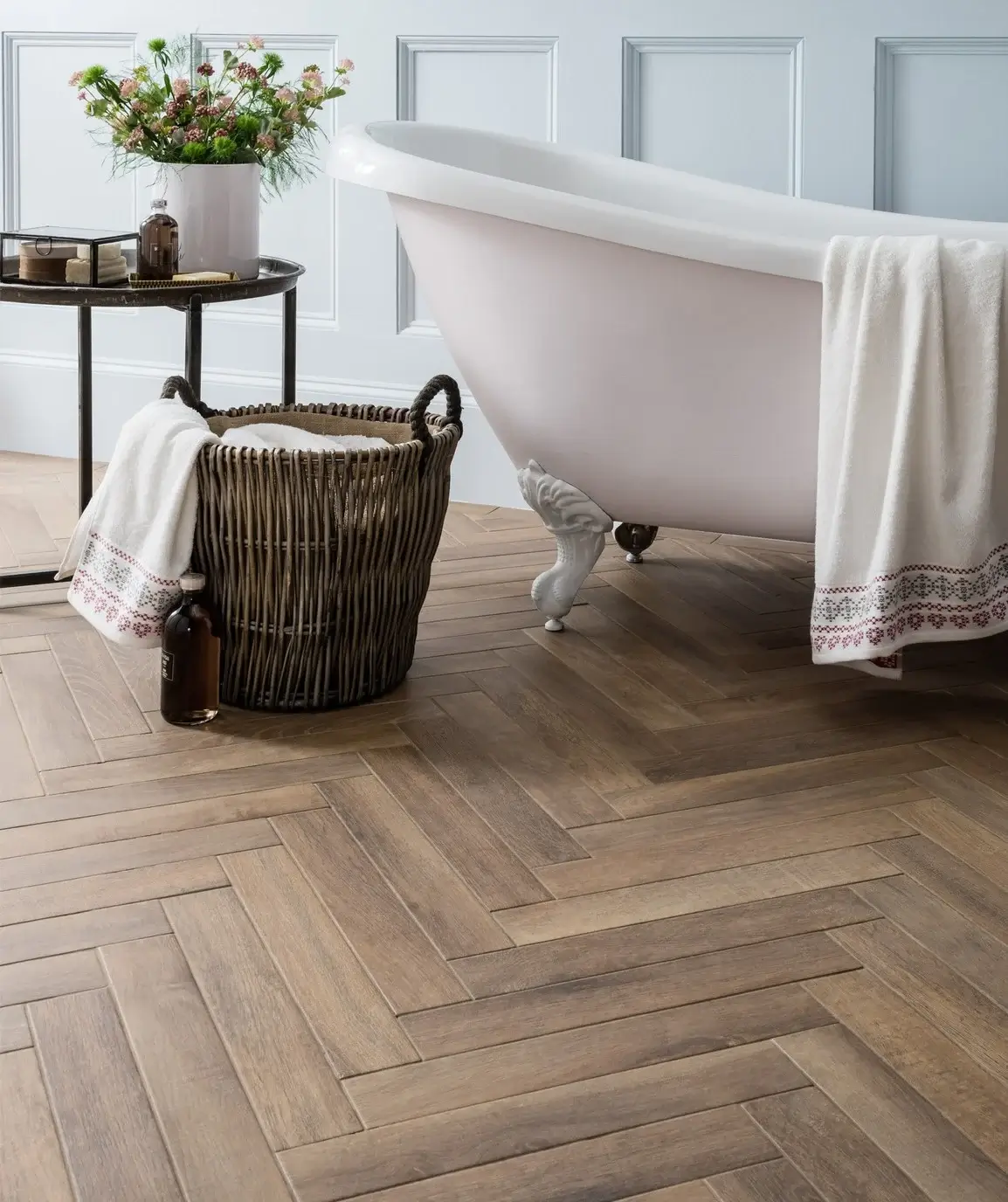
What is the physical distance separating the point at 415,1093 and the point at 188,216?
1.63 metres

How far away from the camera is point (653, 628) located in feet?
8.07

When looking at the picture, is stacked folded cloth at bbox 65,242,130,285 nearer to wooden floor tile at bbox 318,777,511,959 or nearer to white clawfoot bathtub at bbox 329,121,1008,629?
white clawfoot bathtub at bbox 329,121,1008,629

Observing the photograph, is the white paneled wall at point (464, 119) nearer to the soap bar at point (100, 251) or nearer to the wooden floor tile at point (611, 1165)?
the soap bar at point (100, 251)

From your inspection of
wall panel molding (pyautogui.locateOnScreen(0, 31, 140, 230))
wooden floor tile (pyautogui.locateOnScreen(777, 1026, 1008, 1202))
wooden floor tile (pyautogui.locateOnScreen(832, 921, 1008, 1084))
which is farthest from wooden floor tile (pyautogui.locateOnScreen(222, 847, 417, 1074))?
wall panel molding (pyautogui.locateOnScreen(0, 31, 140, 230))

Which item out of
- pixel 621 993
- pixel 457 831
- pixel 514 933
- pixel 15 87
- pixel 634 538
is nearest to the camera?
pixel 621 993

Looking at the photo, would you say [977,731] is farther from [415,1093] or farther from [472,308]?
[415,1093]

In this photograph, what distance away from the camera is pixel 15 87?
11.3 ft

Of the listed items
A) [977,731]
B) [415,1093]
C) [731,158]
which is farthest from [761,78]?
[415,1093]

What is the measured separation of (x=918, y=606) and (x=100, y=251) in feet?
4.35

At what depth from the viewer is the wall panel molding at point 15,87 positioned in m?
3.35

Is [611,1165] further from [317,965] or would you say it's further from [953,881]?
[953,881]

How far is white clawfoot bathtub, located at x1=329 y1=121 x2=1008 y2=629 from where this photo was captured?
2.00 meters

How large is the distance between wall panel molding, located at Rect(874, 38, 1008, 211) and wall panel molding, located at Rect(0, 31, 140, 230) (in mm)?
1656

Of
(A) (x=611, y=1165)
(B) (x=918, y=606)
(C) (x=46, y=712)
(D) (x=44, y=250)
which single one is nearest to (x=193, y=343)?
(D) (x=44, y=250)
